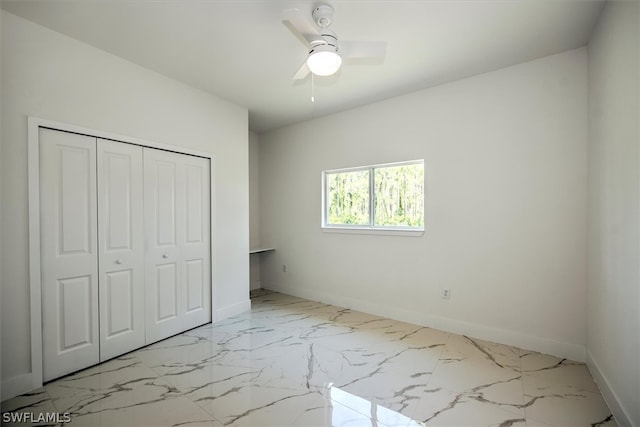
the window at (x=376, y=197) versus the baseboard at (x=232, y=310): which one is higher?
the window at (x=376, y=197)

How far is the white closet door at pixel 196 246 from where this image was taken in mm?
3230

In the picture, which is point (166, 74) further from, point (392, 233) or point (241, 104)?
point (392, 233)

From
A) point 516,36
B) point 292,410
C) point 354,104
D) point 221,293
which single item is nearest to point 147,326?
point 221,293

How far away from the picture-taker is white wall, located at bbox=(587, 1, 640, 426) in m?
1.64

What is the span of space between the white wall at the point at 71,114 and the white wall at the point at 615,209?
348cm

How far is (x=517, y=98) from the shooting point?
2764 millimetres

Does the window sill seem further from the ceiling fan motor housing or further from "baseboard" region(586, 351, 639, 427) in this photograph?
the ceiling fan motor housing

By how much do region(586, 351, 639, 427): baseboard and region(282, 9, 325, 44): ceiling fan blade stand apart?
284 centimetres

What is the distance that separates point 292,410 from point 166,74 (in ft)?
10.3

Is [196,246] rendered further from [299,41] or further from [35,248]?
[299,41]

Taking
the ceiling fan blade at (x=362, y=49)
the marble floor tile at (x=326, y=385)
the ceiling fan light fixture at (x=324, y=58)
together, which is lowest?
the marble floor tile at (x=326, y=385)

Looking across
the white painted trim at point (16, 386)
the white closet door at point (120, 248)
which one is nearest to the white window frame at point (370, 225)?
the white closet door at point (120, 248)

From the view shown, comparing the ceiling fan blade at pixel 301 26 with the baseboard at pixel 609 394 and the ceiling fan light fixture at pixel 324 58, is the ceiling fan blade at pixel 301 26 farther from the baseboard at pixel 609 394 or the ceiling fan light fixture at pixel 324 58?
the baseboard at pixel 609 394

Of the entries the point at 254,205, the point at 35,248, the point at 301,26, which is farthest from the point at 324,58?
the point at 254,205
